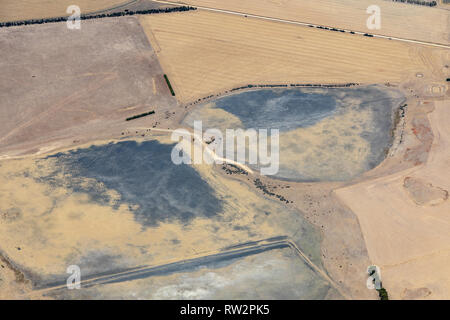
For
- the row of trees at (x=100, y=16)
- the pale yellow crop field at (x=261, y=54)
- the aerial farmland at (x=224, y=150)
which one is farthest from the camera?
the row of trees at (x=100, y=16)

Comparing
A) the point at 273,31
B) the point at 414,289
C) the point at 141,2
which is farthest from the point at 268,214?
the point at 141,2

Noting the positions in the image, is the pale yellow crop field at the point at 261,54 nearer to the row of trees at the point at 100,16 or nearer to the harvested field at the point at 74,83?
the row of trees at the point at 100,16

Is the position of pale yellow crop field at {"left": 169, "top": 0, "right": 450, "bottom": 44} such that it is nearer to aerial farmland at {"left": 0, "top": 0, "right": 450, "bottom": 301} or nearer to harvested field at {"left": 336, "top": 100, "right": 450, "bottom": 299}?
aerial farmland at {"left": 0, "top": 0, "right": 450, "bottom": 301}

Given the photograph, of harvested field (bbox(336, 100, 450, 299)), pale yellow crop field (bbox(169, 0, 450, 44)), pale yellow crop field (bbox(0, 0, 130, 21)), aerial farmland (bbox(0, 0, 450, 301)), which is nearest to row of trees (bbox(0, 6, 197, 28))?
aerial farmland (bbox(0, 0, 450, 301))

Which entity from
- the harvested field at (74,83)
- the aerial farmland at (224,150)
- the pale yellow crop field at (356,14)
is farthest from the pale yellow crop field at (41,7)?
the pale yellow crop field at (356,14)

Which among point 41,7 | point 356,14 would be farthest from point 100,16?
point 356,14

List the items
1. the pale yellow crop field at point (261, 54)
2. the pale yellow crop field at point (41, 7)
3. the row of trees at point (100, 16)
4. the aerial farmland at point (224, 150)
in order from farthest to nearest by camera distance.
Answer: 1. the pale yellow crop field at point (41, 7)
2. the row of trees at point (100, 16)
3. the pale yellow crop field at point (261, 54)
4. the aerial farmland at point (224, 150)
